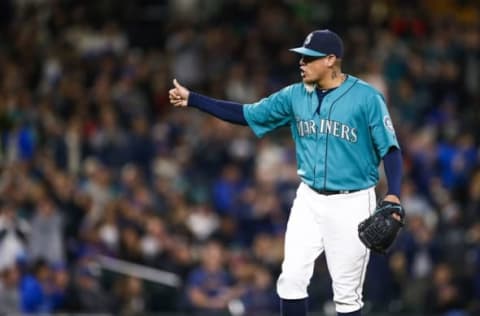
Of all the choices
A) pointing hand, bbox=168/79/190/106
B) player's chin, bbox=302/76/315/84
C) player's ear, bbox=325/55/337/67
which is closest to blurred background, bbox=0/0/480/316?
pointing hand, bbox=168/79/190/106

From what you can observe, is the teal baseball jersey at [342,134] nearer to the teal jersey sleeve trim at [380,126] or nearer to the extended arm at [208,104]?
the teal jersey sleeve trim at [380,126]

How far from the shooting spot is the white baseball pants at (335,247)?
8.53m

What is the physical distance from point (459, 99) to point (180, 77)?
3.91 metres

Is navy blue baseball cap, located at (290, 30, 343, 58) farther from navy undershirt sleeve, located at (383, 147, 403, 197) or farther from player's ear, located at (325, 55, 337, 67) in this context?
navy undershirt sleeve, located at (383, 147, 403, 197)

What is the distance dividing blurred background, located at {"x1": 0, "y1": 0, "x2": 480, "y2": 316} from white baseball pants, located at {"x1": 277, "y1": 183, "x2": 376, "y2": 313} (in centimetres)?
552

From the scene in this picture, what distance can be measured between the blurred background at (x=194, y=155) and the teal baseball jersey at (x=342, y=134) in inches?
222

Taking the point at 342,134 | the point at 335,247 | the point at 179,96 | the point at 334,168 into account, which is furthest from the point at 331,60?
the point at 335,247

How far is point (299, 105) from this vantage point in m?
8.66

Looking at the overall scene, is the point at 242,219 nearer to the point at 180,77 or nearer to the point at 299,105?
the point at 180,77

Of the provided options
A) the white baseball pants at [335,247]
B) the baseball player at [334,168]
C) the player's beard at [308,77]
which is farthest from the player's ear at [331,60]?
the white baseball pants at [335,247]

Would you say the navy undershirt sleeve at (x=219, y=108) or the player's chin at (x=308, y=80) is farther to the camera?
the navy undershirt sleeve at (x=219, y=108)

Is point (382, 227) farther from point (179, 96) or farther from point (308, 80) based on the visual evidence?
point (179, 96)

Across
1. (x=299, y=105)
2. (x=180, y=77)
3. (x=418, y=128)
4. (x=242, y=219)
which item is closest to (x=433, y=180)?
(x=418, y=128)

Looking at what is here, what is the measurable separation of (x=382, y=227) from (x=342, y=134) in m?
0.68
